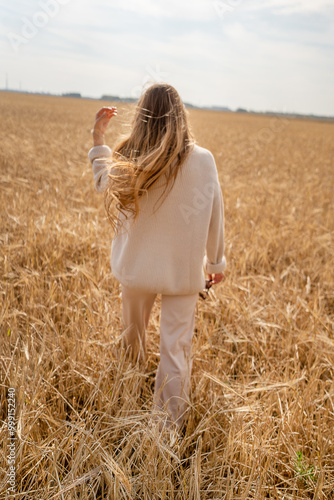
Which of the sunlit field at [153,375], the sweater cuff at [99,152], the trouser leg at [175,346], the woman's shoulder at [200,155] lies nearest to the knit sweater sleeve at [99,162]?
the sweater cuff at [99,152]

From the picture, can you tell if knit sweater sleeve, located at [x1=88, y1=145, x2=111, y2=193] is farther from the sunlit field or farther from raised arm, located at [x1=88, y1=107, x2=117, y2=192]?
the sunlit field

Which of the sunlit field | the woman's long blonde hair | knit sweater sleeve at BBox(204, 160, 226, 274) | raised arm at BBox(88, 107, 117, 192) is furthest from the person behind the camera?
raised arm at BBox(88, 107, 117, 192)

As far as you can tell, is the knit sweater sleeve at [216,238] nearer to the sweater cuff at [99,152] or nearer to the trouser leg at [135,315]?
the trouser leg at [135,315]

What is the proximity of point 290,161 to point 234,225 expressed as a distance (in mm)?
8031

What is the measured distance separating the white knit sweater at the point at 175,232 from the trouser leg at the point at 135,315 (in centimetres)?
14

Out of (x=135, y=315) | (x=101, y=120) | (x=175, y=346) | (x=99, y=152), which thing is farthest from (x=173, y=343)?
(x=101, y=120)

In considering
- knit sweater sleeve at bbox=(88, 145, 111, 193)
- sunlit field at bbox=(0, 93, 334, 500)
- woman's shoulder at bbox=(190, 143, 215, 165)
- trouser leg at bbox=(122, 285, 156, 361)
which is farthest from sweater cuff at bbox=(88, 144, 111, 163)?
trouser leg at bbox=(122, 285, 156, 361)

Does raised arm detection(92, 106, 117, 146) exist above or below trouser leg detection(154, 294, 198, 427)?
above

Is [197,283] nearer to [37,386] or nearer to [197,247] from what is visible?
[197,247]

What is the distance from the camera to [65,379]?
1.81 meters

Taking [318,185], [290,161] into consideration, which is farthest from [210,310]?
[290,161]

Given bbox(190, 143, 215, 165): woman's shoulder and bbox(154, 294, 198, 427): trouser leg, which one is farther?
bbox(154, 294, 198, 427): trouser leg

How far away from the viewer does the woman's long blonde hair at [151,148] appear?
150 cm

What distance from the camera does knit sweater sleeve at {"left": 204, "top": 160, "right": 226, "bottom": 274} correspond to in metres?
1.66
